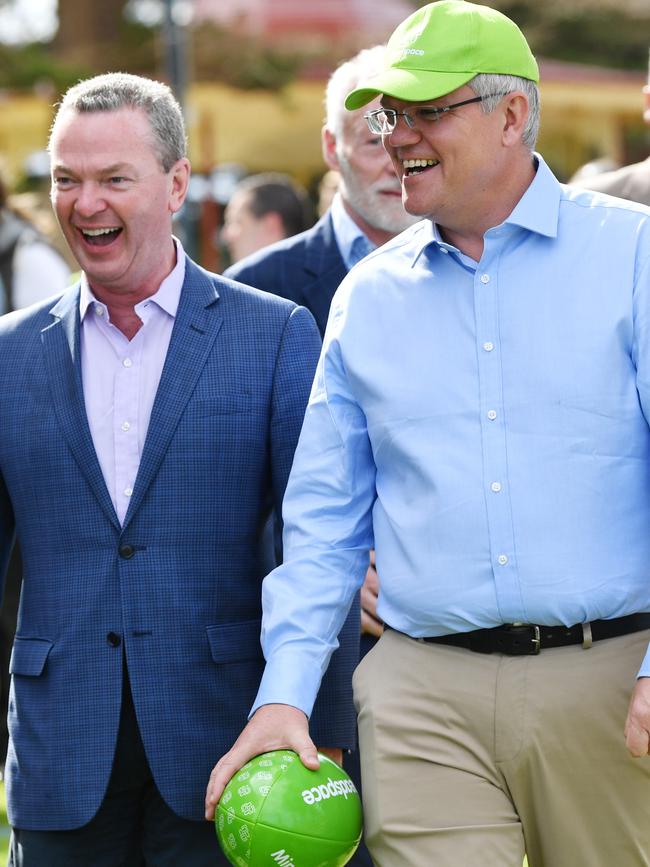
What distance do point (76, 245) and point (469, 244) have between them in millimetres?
1067

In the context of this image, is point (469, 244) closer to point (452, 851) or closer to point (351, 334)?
point (351, 334)

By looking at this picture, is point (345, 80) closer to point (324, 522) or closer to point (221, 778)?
→ point (324, 522)

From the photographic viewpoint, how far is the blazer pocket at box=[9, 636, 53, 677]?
4152 millimetres

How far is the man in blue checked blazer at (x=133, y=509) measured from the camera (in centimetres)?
413

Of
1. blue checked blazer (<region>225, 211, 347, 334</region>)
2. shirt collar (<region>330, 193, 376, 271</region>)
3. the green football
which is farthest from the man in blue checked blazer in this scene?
shirt collar (<region>330, 193, 376, 271</region>)

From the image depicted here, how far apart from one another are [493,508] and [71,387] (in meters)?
1.22

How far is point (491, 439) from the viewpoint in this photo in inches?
145

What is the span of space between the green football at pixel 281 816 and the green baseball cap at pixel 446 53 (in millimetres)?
1551

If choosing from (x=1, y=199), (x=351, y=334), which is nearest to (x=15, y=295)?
(x=1, y=199)

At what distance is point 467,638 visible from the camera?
374 cm

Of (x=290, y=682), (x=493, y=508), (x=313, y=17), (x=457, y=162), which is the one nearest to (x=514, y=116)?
(x=457, y=162)

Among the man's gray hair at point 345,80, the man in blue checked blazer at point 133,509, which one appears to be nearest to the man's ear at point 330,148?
the man's gray hair at point 345,80

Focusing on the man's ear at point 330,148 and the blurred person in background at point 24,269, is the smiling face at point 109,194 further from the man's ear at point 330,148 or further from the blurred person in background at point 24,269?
the blurred person in background at point 24,269

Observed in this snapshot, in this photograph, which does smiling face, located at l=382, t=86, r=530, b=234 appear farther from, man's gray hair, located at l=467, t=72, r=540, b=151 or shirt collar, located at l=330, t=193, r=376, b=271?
shirt collar, located at l=330, t=193, r=376, b=271
